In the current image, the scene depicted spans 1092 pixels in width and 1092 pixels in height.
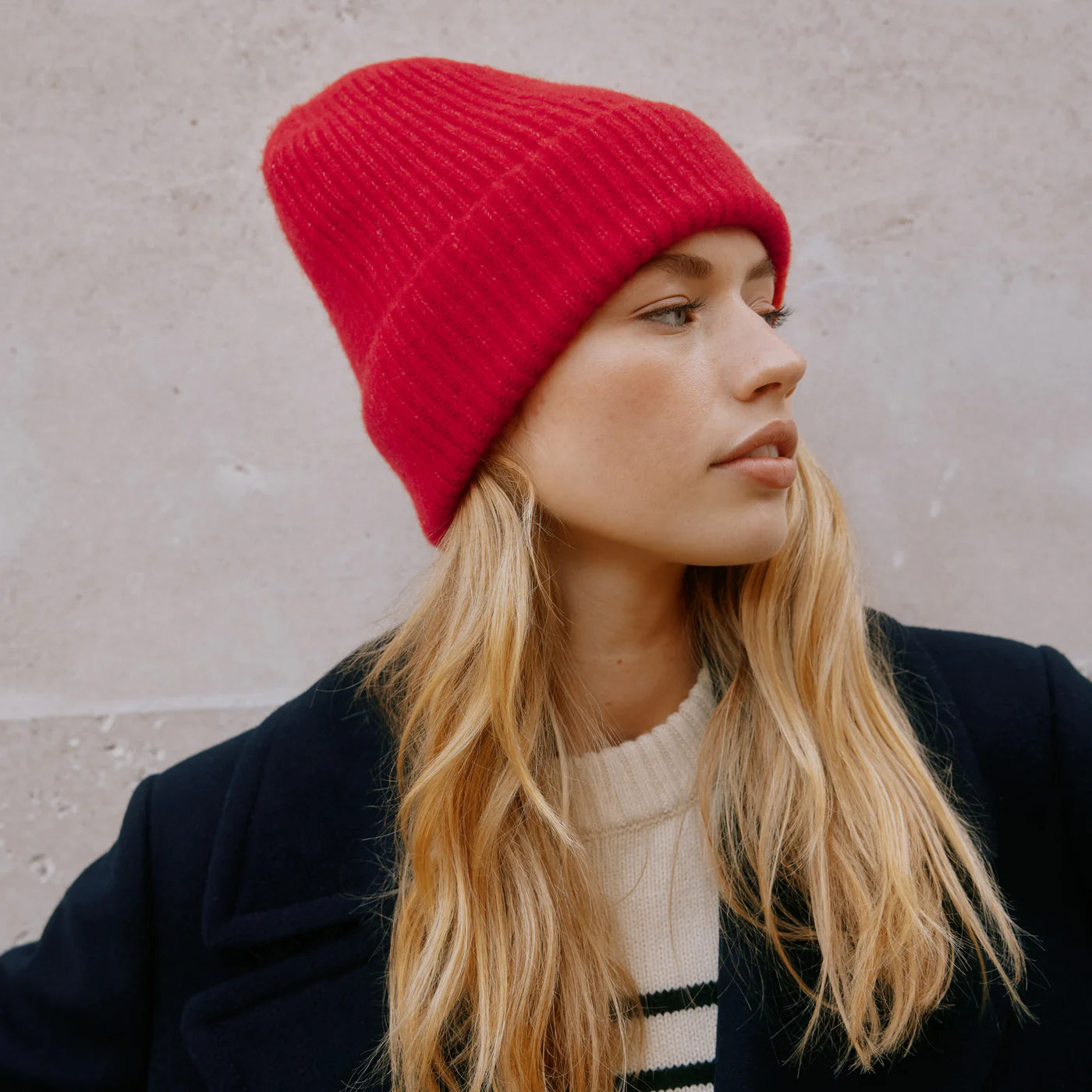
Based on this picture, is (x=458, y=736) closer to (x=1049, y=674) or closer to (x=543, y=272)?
(x=543, y=272)

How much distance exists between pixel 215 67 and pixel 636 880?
166 cm

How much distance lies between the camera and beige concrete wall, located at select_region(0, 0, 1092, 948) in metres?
1.74

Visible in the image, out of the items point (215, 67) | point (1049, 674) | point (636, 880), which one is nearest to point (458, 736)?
point (636, 880)

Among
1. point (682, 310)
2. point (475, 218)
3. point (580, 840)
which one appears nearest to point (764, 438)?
point (682, 310)

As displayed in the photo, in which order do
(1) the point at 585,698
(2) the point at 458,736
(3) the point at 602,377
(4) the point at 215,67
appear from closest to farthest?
(3) the point at 602,377, (2) the point at 458,736, (1) the point at 585,698, (4) the point at 215,67

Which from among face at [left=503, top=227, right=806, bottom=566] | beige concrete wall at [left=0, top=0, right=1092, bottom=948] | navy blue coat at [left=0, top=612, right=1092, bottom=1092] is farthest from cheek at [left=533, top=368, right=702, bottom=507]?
beige concrete wall at [left=0, top=0, right=1092, bottom=948]

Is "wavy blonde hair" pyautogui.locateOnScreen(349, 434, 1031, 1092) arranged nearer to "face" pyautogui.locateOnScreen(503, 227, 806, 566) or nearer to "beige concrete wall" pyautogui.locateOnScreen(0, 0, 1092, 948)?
"face" pyautogui.locateOnScreen(503, 227, 806, 566)

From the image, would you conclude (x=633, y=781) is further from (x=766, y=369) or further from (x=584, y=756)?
(x=766, y=369)

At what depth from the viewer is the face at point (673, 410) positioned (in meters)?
1.19

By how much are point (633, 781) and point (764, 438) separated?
1.87ft

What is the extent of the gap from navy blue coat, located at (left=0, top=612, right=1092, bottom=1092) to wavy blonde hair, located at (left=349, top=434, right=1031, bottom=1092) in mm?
59

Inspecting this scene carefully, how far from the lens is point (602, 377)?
1192mm

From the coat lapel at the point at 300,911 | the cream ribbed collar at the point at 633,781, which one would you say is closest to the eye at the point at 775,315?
the cream ribbed collar at the point at 633,781

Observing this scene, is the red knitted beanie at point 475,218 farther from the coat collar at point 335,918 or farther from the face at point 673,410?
the coat collar at point 335,918
